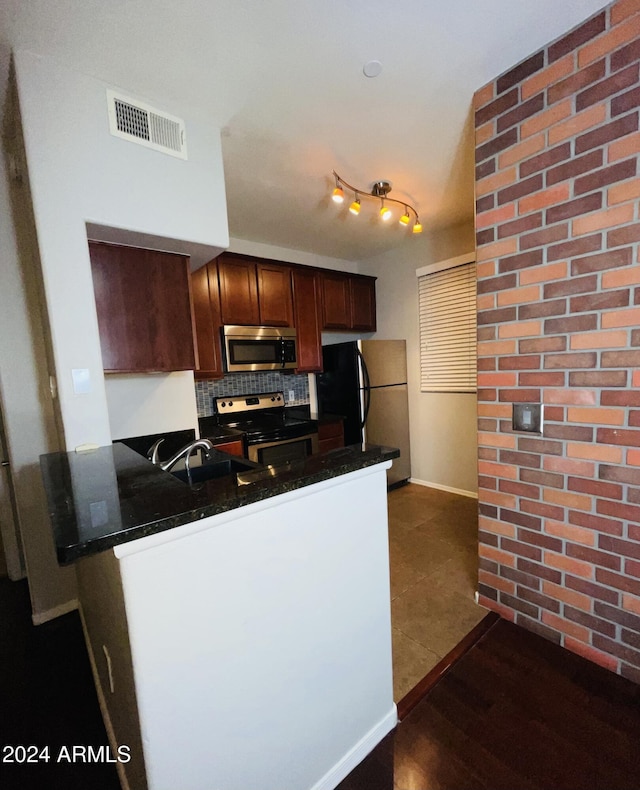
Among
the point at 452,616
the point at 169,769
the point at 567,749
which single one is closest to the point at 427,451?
the point at 452,616

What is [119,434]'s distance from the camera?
208 cm

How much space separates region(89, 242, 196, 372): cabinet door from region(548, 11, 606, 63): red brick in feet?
5.98

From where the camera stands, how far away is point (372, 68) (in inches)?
54.5

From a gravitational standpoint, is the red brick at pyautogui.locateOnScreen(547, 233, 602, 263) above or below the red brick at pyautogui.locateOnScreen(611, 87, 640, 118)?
below

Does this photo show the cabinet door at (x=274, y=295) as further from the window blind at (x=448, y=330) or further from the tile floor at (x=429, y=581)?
the tile floor at (x=429, y=581)

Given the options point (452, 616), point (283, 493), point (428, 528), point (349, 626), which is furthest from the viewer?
point (428, 528)

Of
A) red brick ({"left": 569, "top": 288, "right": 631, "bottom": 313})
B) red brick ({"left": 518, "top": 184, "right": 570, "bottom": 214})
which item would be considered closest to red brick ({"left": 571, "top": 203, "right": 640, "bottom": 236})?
red brick ({"left": 518, "top": 184, "right": 570, "bottom": 214})

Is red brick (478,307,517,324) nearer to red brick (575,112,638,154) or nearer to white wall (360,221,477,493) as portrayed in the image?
red brick (575,112,638,154)

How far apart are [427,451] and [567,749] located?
259 cm

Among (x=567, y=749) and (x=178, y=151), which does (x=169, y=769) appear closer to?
(x=567, y=749)

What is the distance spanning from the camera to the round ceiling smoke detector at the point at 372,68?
4.47ft

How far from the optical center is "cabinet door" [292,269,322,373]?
329 centimetres

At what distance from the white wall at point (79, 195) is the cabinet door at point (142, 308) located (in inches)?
5.8

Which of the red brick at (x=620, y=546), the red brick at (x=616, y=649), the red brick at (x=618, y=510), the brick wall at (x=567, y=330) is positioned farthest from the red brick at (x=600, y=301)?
the red brick at (x=616, y=649)
